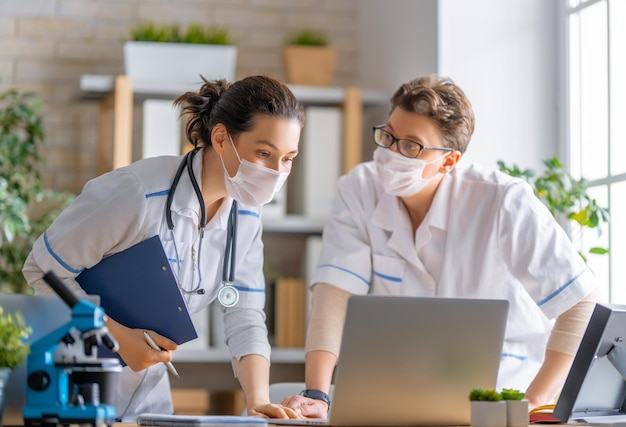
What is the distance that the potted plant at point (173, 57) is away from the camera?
3498mm

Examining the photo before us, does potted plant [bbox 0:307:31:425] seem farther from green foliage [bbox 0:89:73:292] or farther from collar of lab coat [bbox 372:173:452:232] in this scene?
green foliage [bbox 0:89:73:292]

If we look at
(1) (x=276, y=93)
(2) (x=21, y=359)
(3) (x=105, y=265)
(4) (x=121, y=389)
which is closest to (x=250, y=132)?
(1) (x=276, y=93)

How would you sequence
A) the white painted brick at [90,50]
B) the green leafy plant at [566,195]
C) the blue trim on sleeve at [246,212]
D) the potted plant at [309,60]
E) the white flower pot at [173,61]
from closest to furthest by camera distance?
1. the blue trim on sleeve at [246,212]
2. the green leafy plant at [566,195]
3. the white flower pot at [173,61]
4. the potted plant at [309,60]
5. the white painted brick at [90,50]

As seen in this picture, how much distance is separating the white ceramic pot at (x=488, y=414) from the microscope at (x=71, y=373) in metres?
0.64

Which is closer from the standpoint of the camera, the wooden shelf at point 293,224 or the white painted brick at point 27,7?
the wooden shelf at point 293,224

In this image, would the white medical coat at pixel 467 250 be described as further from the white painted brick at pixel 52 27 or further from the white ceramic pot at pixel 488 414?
the white painted brick at pixel 52 27

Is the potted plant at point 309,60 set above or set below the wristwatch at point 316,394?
above

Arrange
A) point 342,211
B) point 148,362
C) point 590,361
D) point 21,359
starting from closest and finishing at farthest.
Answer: point 21,359 < point 590,361 < point 148,362 < point 342,211

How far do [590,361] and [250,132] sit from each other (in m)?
0.88

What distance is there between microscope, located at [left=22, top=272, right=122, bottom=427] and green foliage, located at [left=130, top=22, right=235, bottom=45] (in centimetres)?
223

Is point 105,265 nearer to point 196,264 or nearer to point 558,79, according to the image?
point 196,264

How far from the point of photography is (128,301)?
1.97m

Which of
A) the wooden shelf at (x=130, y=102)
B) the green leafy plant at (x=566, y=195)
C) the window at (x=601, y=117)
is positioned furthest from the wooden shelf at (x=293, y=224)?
the window at (x=601, y=117)

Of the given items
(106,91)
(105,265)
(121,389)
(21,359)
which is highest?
(106,91)
